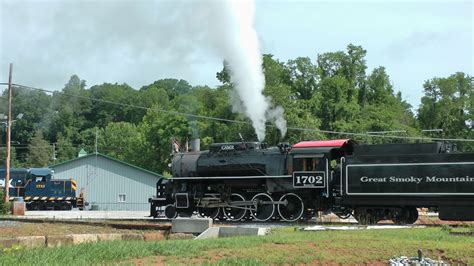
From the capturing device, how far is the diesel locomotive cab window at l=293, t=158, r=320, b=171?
24.4 metres

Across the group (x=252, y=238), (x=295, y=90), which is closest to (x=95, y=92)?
(x=295, y=90)

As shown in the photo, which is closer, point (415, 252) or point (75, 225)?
point (415, 252)

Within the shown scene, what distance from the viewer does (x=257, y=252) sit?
11.3 metres

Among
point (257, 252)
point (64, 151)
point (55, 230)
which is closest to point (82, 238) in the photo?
point (257, 252)

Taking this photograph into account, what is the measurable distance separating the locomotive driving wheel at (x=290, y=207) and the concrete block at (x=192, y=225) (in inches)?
308

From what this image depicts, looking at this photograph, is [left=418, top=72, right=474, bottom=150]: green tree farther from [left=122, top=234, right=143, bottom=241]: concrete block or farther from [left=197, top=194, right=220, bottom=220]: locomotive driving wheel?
[left=122, top=234, right=143, bottom=241]: concrete block

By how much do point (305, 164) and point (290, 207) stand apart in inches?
78.6

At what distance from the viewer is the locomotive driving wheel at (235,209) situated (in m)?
25.8

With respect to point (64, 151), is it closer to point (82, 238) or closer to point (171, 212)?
point (171, 212)

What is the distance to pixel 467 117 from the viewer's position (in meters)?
72.6

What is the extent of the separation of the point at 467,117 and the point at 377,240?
213 ft

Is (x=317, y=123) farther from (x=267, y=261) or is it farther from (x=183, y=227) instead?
Answer: (x=267, y=261)

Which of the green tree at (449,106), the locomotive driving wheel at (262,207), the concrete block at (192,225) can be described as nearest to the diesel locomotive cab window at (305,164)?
the locomotive driving wheel at (262,207)

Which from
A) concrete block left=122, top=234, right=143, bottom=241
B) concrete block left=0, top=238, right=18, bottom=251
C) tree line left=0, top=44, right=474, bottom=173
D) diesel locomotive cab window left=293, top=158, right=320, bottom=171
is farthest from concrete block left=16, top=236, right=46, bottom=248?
tree line left=0, top=44, right=474, bottom=173
